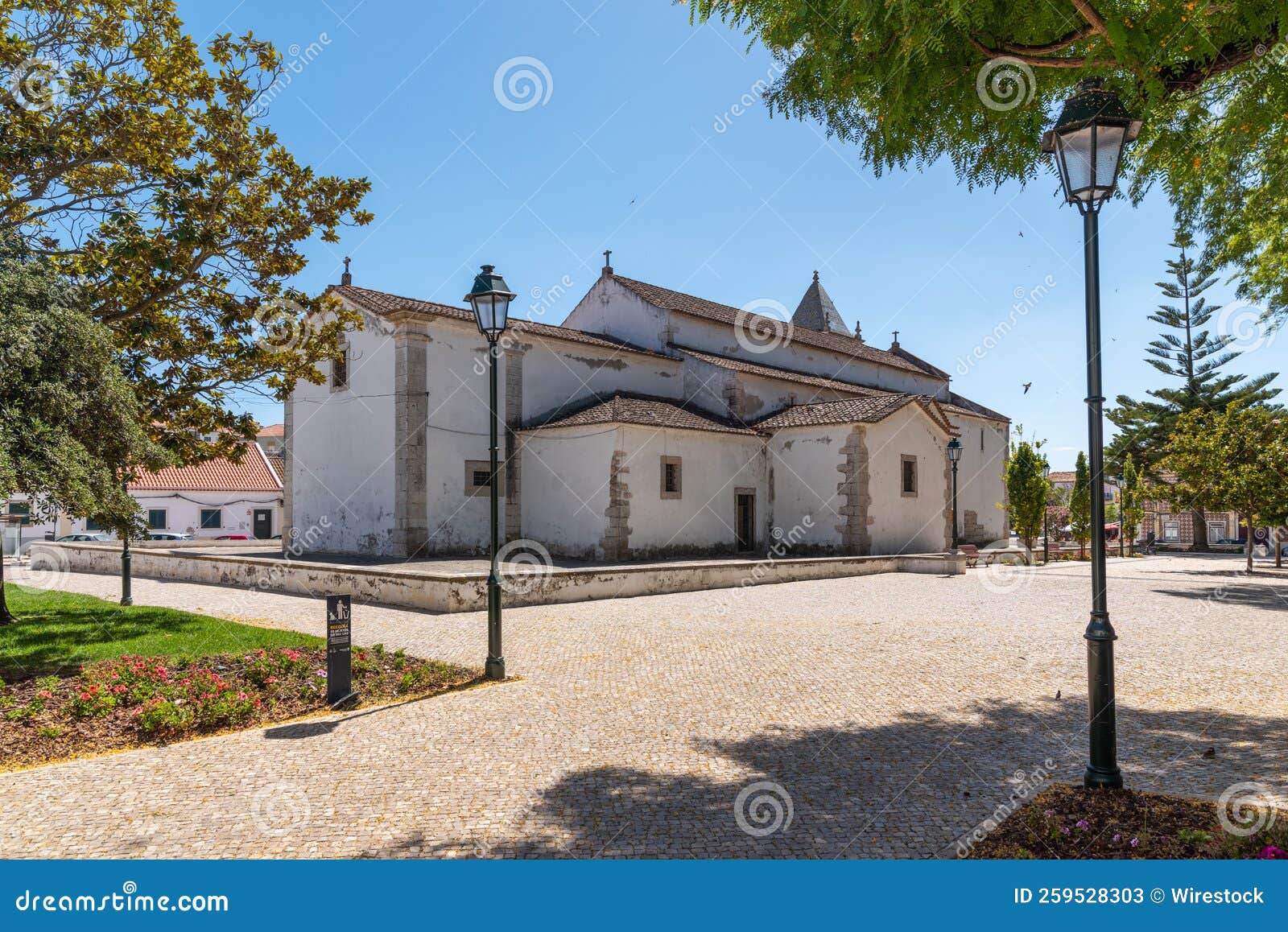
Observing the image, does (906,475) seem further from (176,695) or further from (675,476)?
(176,695)

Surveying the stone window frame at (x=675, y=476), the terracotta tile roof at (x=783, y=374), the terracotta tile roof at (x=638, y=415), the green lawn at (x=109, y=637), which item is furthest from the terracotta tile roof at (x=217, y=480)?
the green lawn at (x=109, y=637)

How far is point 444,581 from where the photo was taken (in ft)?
42.5

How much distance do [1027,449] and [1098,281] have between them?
2562 cm

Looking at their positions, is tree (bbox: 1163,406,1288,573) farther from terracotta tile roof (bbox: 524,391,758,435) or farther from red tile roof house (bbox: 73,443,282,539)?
red tile roof house (bbox: 73,443,282,539)

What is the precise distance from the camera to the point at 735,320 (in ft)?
109

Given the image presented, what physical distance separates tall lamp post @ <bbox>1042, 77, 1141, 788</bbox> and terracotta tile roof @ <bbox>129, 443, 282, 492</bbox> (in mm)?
42660

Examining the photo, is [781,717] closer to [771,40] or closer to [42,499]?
[771,40]

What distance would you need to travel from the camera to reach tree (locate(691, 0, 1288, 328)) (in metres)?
4.35

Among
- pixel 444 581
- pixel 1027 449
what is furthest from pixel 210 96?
pixel 1027 449

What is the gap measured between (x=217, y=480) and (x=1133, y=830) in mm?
46866

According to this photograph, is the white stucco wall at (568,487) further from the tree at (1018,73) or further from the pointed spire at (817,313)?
the pointed spire at (817,313)

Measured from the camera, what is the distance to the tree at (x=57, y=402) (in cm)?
693

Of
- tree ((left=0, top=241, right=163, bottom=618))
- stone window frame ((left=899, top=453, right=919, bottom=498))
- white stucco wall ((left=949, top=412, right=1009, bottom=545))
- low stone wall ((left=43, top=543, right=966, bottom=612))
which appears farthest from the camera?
white stucco wall ((left=949, top=412, right=1009, bottom=545))

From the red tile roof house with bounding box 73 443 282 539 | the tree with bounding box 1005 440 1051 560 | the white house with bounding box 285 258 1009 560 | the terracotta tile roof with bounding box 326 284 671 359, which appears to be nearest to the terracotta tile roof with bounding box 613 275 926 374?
the white house with bounding box 285 258 1009 560
